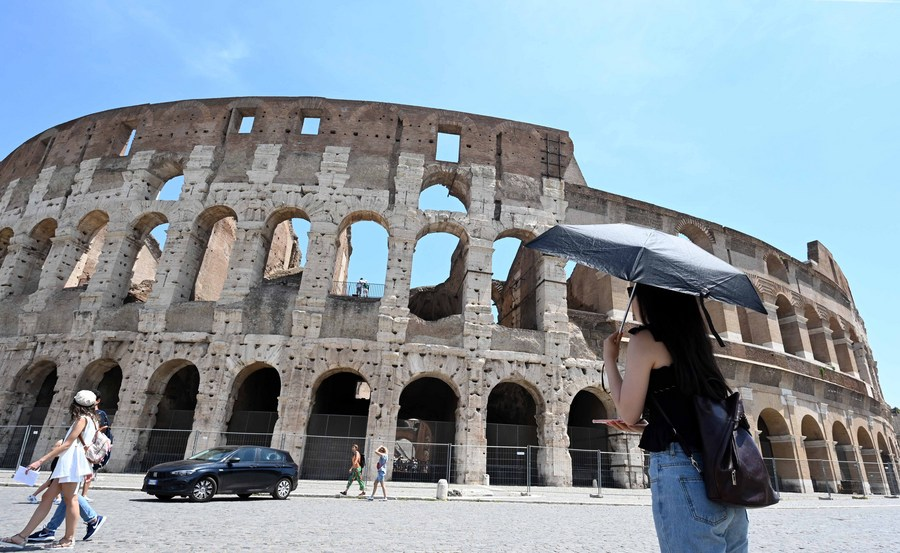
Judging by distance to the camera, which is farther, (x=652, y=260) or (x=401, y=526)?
(x=401, y=526)

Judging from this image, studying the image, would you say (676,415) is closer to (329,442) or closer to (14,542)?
(14,542)

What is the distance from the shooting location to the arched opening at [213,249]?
17.1m

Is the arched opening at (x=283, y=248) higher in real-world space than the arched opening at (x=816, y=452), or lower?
higher

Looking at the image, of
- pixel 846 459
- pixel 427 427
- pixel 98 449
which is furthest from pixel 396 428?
pixel 846 459

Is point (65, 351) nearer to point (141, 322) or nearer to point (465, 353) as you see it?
point (141, 322)

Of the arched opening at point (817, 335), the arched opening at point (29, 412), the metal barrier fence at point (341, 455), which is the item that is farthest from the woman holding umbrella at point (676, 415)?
the arched opening at point (817, 335)

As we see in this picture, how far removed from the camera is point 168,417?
50.4 feet

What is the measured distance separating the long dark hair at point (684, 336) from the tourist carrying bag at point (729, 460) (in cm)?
8

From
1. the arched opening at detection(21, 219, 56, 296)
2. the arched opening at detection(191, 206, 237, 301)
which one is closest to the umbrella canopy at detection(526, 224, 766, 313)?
the arched opening at detection(191, 206, 237, 301)

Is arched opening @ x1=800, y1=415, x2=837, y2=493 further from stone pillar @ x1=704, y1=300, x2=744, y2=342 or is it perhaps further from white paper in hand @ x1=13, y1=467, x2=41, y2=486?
white paper in hand @ x1=13, y1=467, x2=41, y2=486

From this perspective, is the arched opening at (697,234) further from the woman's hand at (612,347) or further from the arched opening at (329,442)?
the woman's hand at (612,347)

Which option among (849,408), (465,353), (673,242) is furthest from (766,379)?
(673,242)

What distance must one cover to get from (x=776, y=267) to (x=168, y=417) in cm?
2525

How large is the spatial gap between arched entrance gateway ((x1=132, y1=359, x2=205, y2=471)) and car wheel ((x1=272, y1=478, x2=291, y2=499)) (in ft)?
16.0
